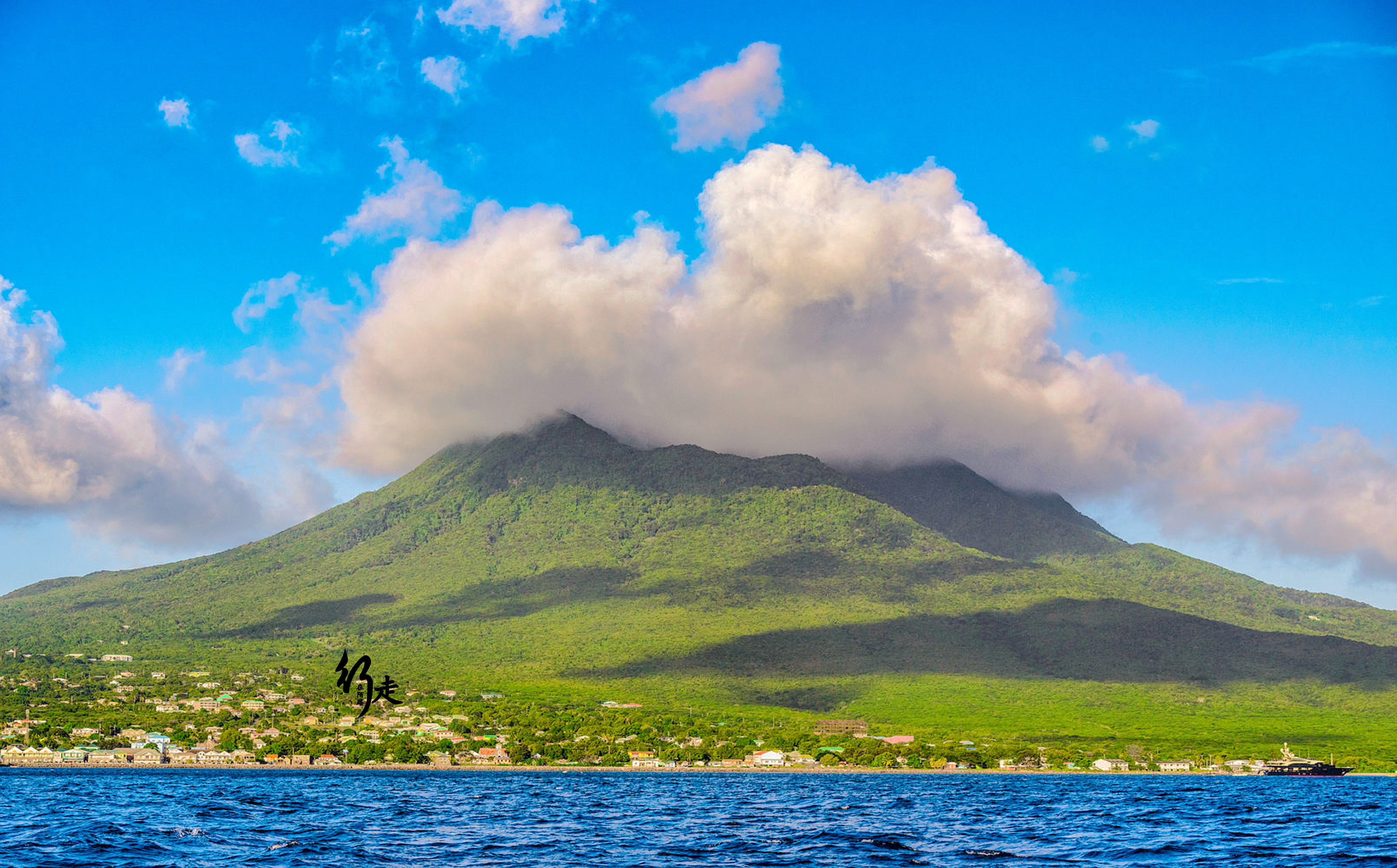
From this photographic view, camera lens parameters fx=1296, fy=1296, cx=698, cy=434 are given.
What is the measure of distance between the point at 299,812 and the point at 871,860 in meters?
45.4

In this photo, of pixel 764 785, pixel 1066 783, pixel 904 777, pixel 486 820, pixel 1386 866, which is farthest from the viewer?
pixel 904 777

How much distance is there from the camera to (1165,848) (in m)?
66.1

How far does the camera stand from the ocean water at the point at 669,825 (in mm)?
61594

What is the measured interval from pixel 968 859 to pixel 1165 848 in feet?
39.4

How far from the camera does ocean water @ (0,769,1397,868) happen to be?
61.6m

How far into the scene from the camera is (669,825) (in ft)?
267

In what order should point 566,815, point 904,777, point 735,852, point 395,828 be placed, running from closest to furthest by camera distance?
point 735,852 < point 395,828 < point 566,815 < point 904,777

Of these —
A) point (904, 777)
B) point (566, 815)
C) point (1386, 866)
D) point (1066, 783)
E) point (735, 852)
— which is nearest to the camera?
point (1386, 866)

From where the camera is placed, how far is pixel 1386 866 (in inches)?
2324

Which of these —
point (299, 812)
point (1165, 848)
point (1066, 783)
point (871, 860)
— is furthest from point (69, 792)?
point (1066, 783)

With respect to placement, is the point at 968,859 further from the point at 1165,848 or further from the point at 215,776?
the point at 215,776

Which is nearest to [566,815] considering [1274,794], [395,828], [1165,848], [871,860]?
[395,828]

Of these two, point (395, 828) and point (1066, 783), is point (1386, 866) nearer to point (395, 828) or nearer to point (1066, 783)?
point (395, 828)

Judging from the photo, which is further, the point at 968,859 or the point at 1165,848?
the point at 1165,848
